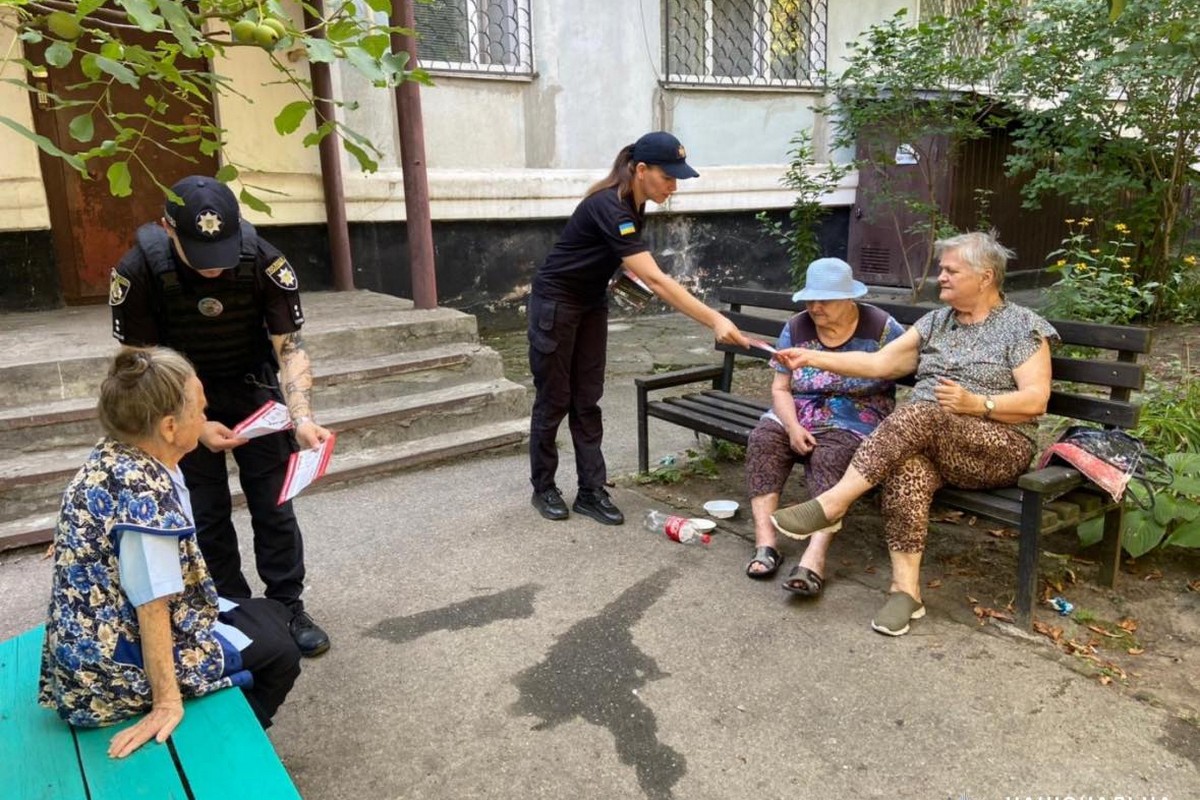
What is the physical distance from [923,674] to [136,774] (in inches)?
90.8

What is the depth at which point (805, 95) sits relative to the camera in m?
9.83

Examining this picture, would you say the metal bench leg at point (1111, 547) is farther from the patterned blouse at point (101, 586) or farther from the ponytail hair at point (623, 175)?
the patterned blouse at point (101, 586)

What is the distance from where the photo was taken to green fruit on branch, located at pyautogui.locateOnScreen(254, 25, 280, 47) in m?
1.52

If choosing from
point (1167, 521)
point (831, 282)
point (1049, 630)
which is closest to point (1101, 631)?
point (1049, 630)

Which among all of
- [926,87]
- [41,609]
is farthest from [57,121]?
[926,87]

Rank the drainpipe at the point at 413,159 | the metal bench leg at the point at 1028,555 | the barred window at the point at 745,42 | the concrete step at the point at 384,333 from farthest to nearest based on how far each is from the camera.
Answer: the barred window at the point at 745,42, the drainpipe at the point at 413,159, the concrete step at the point at 384,333, the metal bench leg at the point at 1028,555

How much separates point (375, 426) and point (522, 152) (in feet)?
13.8

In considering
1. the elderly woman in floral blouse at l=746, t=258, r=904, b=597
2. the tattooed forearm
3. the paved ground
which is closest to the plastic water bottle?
Answer: the paved ground

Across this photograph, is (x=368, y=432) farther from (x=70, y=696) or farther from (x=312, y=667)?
(x=70, y=696)

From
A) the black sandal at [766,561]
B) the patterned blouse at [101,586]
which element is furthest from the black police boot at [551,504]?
the patterned blouse at [101,586]

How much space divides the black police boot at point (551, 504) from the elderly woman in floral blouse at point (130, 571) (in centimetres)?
237

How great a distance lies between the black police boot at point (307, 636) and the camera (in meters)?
3.11

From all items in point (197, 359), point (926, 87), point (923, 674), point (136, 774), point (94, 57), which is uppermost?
point (926, 87)

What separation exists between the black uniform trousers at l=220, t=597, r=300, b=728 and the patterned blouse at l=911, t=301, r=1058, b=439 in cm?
247
